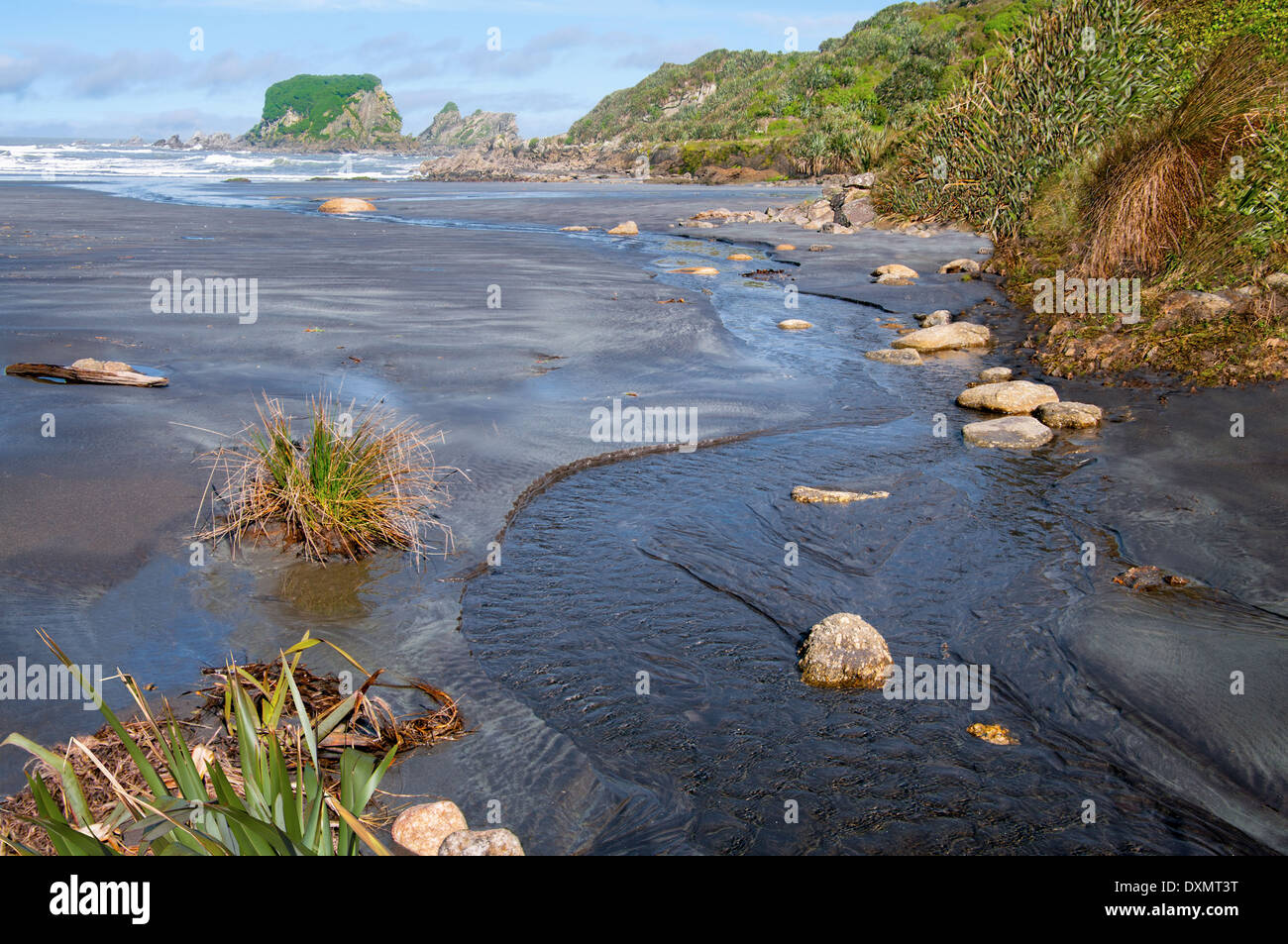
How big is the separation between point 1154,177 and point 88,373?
542 inches

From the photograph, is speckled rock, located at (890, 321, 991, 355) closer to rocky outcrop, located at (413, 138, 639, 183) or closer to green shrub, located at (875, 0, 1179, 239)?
green shrub, located at (875, 0, 1179, 239)

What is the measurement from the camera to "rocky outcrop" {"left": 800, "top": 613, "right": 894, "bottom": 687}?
16.2 ft

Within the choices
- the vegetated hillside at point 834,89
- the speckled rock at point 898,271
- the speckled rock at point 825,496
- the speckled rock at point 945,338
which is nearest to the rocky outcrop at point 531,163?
the vegetated hillside at point 834,89

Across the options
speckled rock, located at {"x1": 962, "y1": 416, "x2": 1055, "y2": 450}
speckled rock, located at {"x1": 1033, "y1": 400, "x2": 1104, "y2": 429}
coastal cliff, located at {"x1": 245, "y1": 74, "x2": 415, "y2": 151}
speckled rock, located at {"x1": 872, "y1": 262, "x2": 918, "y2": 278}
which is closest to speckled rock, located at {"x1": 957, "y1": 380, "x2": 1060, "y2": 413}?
speckled rock, located at {"x1": 1033, "y1": 400, "x2": 1104, "y2": 429}

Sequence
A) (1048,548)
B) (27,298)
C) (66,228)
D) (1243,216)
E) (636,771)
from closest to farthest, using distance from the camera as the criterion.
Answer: (636,771) < (1048,548) < (1243,216) < (27,298) < (66,228)

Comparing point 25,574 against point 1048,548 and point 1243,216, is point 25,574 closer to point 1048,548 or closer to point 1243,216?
point 1048,548

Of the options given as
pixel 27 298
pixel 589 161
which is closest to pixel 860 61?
pixel 589 161

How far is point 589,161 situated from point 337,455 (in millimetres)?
87024

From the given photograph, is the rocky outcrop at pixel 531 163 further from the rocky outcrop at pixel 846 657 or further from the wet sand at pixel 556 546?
the rocky outcrop at pixel 846 657

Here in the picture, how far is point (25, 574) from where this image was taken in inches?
214

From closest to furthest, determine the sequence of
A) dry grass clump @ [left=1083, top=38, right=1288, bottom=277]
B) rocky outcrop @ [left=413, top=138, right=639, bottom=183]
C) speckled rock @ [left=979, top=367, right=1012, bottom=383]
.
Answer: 1. speckled rock @ [left=979, top=367, right=1012, bottom=383]
2. dry grass clump @ [left=1083, top=38, right=1288, bottom=277]
3. rocky outcrop @ [left=413, top=138, right=639, bottom=183]

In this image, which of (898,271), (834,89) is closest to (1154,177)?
(898,271)

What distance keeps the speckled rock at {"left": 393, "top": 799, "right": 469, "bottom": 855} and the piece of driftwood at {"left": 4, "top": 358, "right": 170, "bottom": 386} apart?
7.16 m

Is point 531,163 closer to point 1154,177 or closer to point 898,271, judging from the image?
point 898,271
